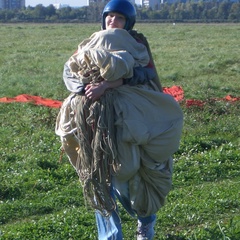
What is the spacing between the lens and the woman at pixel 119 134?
14.6 feet

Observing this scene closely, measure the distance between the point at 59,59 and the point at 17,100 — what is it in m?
11.0

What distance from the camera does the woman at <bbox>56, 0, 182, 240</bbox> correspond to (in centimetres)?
445

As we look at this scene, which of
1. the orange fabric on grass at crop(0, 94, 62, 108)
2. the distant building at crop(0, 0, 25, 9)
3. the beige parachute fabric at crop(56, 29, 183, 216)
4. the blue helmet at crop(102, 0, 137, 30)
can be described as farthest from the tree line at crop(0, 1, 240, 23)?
the beige parachute fabric at crop(56, 29, 183, 216)

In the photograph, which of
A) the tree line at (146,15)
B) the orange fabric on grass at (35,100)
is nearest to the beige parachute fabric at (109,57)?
the orange fabric on grass at (35,100)

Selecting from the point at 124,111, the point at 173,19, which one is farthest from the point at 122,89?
the point at 173,19

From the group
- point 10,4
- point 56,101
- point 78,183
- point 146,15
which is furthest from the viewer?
point 10,4

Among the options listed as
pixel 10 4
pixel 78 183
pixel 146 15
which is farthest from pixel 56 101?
pixel 10 4

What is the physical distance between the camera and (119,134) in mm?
4473

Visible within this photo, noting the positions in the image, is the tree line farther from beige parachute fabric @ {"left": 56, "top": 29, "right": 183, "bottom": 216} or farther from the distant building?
beige parachute fabric @ {"left": 56, "top": 29, "right": 183, "bottom": 216}

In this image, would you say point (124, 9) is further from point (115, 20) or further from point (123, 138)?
point (123, 138)

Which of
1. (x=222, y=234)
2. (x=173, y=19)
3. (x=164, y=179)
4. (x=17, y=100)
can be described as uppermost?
(x=164, y=179)

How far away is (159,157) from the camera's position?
4594 mm

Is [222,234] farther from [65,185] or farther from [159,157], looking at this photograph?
[65,185]

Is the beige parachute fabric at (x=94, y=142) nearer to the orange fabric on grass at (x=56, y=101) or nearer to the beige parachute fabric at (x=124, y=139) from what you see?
Result: the beige parachute fabric at (x=124, y=139)
